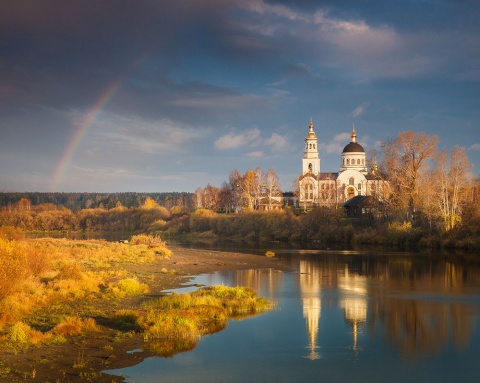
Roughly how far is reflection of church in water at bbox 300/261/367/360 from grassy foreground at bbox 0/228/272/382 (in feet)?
9.11

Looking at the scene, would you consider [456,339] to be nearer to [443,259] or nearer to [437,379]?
[437,379]

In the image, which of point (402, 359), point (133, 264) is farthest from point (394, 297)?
point (133, 264)

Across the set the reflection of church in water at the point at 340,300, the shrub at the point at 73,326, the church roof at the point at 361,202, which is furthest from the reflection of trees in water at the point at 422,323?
the church roof at the point at 361,202

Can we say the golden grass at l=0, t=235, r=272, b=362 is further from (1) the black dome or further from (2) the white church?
(1) the black dome

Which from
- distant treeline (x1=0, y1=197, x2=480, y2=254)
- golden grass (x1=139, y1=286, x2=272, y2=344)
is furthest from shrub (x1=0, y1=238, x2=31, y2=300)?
distant treeline (x1=0, y1=197, x2=480, y2=254)

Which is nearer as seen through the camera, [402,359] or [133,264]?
[402,359]

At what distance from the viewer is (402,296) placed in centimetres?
3020

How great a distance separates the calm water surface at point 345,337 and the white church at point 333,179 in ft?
228

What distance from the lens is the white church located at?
110 metres

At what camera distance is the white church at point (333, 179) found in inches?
4318

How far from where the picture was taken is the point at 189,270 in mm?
41562

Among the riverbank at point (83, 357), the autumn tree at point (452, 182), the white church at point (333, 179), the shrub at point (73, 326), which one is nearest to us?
the riverbank at point (83, 357)

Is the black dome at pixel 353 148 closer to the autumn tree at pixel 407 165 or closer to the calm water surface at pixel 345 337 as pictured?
the autumn tree at pixel 407 165

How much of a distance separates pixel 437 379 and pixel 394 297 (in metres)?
13.3
